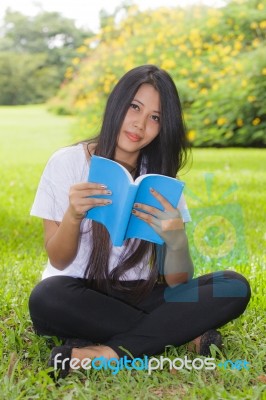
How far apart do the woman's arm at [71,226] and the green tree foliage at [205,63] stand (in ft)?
23.1

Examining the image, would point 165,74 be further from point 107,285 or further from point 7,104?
point 7,104

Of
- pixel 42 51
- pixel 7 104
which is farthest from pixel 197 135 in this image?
pixel 42 51

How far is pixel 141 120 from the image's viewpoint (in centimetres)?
219

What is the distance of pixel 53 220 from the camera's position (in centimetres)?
224

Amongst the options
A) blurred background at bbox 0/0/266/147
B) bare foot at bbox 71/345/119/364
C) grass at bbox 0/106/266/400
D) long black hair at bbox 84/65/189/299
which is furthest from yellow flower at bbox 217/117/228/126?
bare foot at bbox 71/345/119/364

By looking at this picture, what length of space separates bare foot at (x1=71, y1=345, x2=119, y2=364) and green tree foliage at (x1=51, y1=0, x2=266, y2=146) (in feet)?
23.4

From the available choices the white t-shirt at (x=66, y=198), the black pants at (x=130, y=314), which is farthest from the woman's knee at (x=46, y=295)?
the white t-shirt at (x=66, y=198)

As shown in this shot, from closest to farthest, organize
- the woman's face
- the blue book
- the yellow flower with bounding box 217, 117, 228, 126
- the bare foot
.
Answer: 1. the blue book
2. the bare foot
3. the woman's face
4. the yellow flower with bounding box 217, 117, 228, 126

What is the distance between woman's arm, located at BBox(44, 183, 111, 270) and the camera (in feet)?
6.41

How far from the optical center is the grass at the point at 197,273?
1.96 metres

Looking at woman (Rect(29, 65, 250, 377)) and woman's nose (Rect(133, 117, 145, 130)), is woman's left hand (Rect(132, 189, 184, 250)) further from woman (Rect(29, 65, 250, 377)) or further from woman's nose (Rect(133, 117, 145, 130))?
woman's nose (Rect(133, 117, 145, 130))

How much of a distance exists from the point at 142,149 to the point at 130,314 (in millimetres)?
573

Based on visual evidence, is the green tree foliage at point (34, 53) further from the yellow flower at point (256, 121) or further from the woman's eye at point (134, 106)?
the woman's eye at point (134, 106)

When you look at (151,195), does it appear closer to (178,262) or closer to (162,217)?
(162,217)
